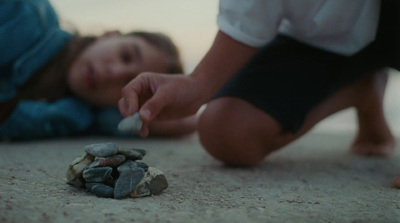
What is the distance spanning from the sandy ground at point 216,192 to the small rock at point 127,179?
16 mm

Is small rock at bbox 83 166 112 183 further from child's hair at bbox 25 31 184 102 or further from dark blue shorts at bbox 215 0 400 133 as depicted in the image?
child's hair at bbox 25 31 184 102

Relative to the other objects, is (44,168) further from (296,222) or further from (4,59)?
(4,59)

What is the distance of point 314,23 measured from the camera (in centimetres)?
84

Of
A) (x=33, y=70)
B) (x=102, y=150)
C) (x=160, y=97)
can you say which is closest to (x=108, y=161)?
(x=102, y=150)

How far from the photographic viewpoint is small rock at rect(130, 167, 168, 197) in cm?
61

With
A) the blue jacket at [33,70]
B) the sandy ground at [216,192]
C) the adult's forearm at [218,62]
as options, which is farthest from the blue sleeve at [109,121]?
the adult's forearm at [218,62]

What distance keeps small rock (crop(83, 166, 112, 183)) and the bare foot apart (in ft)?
2.70

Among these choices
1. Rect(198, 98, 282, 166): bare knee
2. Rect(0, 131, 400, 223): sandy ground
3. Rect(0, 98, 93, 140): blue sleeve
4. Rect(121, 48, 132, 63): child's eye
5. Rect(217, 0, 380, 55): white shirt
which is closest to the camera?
Rect(0, 131, 400, 223): sandy ground

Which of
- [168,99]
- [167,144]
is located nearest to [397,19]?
[168,99]

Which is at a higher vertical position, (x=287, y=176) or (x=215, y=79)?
(x=215, y=79)

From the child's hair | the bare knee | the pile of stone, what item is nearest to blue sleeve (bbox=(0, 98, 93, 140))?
the child's hair

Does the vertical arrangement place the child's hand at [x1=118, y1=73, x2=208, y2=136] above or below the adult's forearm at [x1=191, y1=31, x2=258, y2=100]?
below

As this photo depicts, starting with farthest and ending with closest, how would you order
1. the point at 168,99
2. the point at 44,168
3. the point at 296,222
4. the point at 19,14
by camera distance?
the point at 19,14 → the point at 44,168 → the point at 168,99 → the point at 296,222

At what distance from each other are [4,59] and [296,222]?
118 cm
